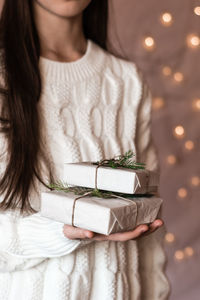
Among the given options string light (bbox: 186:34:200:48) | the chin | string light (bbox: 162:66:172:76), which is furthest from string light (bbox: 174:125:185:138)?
the chin

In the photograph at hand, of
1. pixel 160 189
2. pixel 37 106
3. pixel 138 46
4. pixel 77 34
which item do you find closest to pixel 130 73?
pixel 77 34

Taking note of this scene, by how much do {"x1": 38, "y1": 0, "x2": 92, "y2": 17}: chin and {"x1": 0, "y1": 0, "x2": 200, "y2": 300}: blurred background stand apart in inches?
31.3

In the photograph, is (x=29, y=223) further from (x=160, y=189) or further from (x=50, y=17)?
(x=160, y=189)

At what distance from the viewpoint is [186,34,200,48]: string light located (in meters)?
2.09

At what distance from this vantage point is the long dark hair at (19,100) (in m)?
1.04

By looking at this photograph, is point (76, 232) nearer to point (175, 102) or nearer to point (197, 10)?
point (175, 102)

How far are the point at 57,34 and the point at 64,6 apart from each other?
10 cm

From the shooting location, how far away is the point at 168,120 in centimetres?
212

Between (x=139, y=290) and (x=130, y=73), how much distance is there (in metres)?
0.52

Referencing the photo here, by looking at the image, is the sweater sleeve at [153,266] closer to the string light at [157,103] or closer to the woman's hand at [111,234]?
the woman's hand at [111,234]

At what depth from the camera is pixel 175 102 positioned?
2.13 metres

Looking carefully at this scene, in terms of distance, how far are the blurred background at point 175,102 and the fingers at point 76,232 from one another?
1.18 m

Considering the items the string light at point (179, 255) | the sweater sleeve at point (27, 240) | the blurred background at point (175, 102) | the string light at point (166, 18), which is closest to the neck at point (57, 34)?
the sweater sleeve at point (27, 240)

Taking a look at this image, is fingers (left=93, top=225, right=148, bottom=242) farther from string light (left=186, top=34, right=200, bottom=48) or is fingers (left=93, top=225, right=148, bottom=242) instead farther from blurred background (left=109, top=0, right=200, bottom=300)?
string light (left=186, top=34, right=200, bottom=48)
